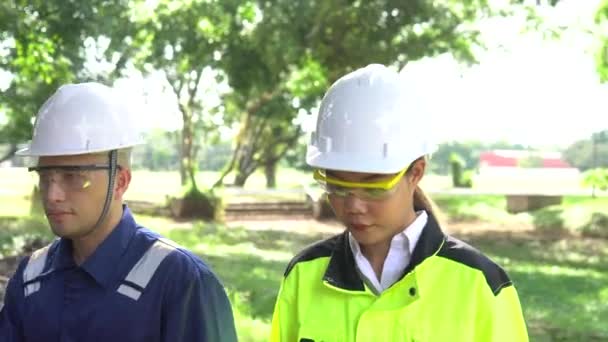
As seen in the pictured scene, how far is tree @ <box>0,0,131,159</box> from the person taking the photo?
6.60m

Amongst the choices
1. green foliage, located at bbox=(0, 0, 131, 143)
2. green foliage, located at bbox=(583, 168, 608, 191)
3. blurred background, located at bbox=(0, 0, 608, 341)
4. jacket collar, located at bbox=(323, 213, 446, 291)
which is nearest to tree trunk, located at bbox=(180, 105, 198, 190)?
blurred background, located at bbox=(0, 0, 608, 341)

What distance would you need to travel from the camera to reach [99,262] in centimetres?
208

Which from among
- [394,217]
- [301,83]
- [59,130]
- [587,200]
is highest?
[301,83]

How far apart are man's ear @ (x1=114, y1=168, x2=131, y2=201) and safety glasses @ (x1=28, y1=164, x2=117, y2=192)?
0.06 meters

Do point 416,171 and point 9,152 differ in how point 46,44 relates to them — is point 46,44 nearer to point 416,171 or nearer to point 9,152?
point 9,152

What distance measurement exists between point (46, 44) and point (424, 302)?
5.96 meters

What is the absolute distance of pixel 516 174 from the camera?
57.6ft

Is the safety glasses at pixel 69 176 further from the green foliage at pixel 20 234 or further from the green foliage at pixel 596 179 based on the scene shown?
the green foliage at pixel 596 179

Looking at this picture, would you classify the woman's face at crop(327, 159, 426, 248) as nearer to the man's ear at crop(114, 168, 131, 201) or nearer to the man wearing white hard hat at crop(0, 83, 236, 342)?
the man wearing white hard hat at crop(0, 83, 236, 342)

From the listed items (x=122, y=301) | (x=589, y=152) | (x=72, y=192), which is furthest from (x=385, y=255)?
(x=589, y=152)

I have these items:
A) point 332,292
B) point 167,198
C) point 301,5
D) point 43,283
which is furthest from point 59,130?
point 167,198

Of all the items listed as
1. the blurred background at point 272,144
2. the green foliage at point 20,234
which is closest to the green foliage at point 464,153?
the blurred background at point 272,144

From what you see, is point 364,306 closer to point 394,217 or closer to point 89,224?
point 394,217

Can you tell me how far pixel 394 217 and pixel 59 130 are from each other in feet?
2.86
